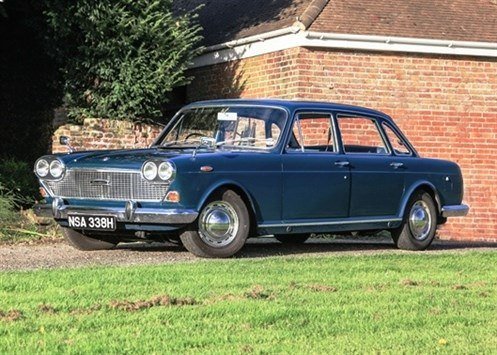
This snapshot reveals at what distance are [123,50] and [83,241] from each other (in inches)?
222

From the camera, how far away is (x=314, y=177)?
10.7 meters

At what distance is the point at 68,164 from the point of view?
34.1 feet

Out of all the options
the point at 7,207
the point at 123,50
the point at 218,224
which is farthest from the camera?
the point at 123,50

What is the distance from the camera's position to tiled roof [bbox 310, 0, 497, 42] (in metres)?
16.8

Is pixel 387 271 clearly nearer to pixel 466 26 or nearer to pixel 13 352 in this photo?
pixel 13 352

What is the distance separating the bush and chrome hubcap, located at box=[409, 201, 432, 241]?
5412 mm

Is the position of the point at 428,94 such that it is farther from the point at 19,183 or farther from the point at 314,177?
the point at 314,177

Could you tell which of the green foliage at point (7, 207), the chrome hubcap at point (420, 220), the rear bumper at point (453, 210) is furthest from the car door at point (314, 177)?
the green foliage at point (7, 207)

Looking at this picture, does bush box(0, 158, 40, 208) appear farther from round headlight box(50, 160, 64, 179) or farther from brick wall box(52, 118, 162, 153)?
round headlight box(50, 160, 64, 179)

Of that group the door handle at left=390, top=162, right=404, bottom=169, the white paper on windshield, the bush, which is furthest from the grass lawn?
the bush

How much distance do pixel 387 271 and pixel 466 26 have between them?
9.86m

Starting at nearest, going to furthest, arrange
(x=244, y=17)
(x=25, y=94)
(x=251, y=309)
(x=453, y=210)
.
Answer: (x=251, y=309)
(x=453, y=210)
(x=25, y=94)
(x=244, y=17)

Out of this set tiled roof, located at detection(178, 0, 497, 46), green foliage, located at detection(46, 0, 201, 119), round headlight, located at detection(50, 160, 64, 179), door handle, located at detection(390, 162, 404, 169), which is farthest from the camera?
tiled roof, located at detection(178, 0, 497, 46)

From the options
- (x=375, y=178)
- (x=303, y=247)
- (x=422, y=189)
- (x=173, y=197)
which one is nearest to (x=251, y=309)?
(x=173, y=197)
